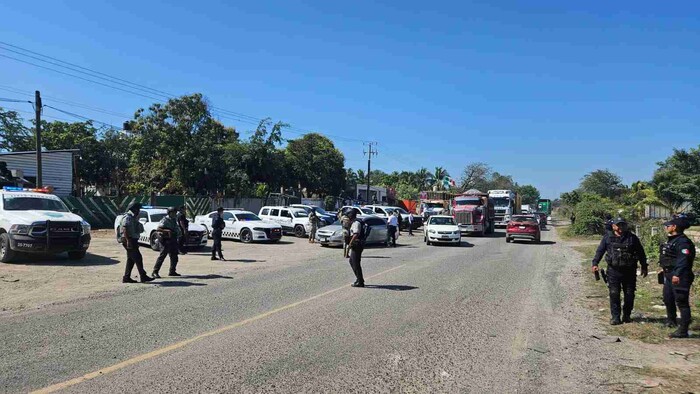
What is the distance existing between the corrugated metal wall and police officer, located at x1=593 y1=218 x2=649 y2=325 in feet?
117

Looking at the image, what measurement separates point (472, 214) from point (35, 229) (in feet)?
80.6

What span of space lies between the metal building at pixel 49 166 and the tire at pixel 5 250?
72.4 ft

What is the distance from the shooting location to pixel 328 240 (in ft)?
76.7

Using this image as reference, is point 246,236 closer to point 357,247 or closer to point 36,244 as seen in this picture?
point 36,244

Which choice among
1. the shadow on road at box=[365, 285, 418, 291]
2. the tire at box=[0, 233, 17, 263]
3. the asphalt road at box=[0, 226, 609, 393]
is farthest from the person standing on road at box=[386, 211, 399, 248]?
the tire at box=[0, 233, 17, 263]

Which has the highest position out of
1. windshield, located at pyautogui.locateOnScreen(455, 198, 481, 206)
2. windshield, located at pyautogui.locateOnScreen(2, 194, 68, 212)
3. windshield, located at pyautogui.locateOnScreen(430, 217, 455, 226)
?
windshield, located at pyautogui.locateOnScreen(455, 198, 481, 206)

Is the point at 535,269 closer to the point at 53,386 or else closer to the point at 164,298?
the point at 164,298

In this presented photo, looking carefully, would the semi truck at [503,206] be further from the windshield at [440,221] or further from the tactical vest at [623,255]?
the tactical vest at [623,255]

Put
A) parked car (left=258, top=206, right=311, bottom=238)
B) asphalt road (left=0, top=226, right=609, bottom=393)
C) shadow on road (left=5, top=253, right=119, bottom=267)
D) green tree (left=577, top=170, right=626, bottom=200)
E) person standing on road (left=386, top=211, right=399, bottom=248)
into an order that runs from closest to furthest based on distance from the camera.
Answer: asphalt road (left=0, top=226, right=609, bottom=393), shadow on road (left=5, top=253, right=119, bottom=267), person standing on road (left=386, top=211, right=399, bottom=248), parked car (left=258, top=206, right=311, bottom=238), green tree (left=577, top=170, right=626, bottom=200)

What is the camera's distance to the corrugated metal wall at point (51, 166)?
115 feet

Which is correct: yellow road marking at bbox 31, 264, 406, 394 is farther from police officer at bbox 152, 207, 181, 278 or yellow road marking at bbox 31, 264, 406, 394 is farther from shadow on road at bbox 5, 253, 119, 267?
shadow on road at bbox 5, 253, 119, 267

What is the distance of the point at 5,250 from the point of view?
14.6 m

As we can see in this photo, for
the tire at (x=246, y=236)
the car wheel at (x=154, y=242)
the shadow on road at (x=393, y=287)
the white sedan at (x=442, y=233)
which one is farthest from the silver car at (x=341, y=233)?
the shadow on road at (x=393, y=287)

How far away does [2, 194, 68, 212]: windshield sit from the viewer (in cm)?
1565
